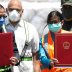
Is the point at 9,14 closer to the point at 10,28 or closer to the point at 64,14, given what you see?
the point at 10,28

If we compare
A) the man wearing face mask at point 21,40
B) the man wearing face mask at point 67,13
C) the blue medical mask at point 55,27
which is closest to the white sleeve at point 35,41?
the man wearing face mask at point 21,40

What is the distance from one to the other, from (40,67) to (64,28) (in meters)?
0.81

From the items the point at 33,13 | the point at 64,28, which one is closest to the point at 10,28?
the point at 64,28

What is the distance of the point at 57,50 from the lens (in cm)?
621

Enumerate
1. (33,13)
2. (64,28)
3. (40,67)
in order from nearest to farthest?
(40,67)
(64,28)
(33,13)

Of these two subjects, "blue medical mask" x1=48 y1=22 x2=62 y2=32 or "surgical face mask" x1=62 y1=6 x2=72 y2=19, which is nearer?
"blue medical mask" x1=48 y1=22 x2=62 y2=32

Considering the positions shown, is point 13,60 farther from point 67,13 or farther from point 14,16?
point 67,13

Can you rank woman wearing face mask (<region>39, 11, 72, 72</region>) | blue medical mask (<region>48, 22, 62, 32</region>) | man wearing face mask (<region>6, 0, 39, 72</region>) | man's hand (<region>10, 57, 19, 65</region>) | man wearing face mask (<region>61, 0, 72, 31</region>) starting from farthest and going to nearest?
1. man wearing face mask (<region>61, 0, 72, 31</region>)
2. blue medical mask (<region>48, 22, 62, 32</region>)
3. woman wearing face mask (<region>39, 11, 72, 72</region>)
4. man wearing face mask (<region>6, 0, 39, 72</region>)
5. man's hand (<region>10, 57, 19, 65</region>)

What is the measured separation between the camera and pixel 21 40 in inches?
244

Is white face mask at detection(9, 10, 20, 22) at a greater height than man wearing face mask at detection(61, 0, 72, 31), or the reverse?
white face mask at detection(9, 10, 20, 22)

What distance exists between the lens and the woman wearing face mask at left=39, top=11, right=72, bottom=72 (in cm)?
630

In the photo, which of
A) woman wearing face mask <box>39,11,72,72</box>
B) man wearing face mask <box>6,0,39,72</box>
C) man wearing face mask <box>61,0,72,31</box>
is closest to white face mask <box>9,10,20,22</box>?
man wearing face mask <box>6,0,39,72</box>

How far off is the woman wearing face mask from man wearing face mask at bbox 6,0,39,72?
0.12 m

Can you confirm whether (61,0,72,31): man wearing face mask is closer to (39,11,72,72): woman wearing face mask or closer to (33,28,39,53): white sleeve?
(39,11,72,72): woman wearing face mask
